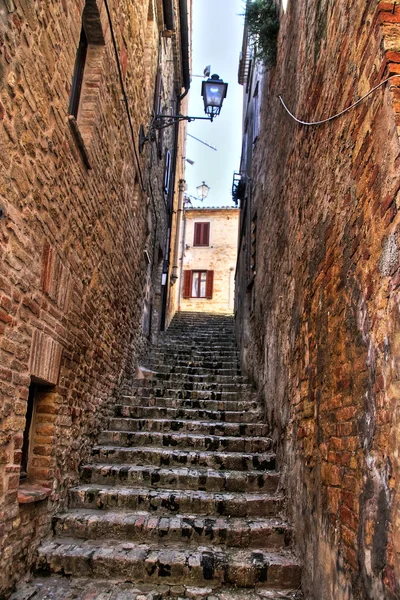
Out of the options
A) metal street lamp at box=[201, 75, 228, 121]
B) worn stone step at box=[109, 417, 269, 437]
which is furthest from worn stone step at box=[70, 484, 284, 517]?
metal street lamp at box=[201, 75, 228, 121]

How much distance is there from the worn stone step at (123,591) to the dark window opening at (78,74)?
3.73 m

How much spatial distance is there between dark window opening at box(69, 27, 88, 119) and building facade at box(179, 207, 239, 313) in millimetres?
15827

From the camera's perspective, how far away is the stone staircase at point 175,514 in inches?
123

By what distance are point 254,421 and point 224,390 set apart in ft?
3.48

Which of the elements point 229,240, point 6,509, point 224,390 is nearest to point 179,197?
point 229,240

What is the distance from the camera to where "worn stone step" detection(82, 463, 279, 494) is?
4141 millimetres

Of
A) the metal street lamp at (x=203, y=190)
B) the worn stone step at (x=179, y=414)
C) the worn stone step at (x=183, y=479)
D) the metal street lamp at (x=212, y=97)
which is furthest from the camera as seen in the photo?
the metal street lamp at (x=203, y=190)

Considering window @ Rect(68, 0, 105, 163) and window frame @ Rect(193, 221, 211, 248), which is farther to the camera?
window frame @ Rect(193, 221, 211, 248)

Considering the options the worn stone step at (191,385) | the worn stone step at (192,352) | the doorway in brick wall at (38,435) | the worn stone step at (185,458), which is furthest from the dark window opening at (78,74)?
the worn stone step at (192,352)

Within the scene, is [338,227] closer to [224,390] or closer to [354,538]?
[354,538]

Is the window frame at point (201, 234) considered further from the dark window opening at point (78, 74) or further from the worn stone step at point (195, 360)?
the dark window opening at point (78, 74)

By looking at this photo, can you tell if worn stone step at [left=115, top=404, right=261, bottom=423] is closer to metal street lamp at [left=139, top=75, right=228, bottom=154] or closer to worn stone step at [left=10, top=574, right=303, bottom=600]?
worn stone step at [left=10, top=574, right=303, bottom=600]

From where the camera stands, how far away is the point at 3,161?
2.39 metres

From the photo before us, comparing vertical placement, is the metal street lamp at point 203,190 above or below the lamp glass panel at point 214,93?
above
